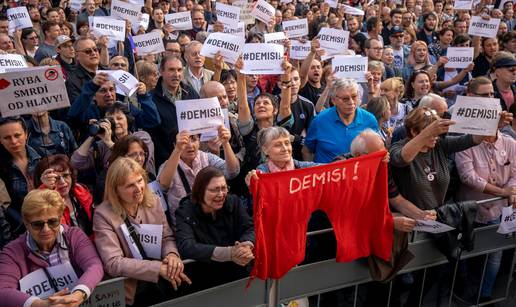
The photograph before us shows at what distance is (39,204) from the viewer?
302 centimetres

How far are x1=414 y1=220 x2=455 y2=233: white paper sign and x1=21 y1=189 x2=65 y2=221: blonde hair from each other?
2.39 metres

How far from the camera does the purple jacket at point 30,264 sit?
280 cm

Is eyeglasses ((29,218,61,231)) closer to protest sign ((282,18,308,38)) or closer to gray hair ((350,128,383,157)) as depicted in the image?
gray hair ((350,128,383,157))

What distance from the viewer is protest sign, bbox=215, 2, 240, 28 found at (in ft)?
25.7

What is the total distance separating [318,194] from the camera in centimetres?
356

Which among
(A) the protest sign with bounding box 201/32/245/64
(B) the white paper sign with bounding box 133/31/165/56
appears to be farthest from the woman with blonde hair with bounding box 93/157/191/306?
(B) the white paper sign with bounding box 133/31/165/56

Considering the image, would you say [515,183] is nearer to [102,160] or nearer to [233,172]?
[233,172]

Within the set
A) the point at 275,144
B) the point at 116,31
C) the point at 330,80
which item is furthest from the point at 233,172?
the point at 116,31

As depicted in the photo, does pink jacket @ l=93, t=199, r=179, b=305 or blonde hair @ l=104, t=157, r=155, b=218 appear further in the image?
blonde hair @ l=104, t=157, r=155, b=218

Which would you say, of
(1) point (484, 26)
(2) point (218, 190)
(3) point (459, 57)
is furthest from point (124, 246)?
(1) point (484, 26)

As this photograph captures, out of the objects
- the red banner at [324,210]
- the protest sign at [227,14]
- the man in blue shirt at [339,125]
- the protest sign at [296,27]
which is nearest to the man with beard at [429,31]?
the protest sign at [296,27]

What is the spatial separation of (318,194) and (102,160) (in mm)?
1852

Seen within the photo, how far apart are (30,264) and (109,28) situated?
14.6 ft

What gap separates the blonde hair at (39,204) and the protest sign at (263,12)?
6205 mm
